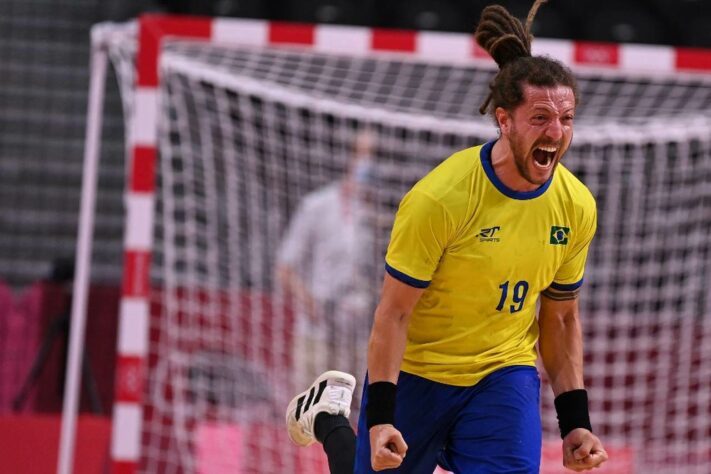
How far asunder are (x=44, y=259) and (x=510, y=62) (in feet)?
18.1

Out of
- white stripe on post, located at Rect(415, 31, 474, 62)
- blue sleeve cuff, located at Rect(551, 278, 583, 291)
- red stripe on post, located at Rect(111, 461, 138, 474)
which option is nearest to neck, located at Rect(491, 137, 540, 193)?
blue sleeve cuff, located at Rect(551, 278, 583, 291)

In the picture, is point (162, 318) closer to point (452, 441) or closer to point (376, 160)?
point (376, 160)

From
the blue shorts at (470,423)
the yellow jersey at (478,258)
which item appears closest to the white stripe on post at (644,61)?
the yellow jersey at (478,258)

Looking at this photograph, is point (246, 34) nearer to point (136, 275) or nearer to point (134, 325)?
point (136, 275)

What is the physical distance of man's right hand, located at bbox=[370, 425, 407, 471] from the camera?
A: 2.81m

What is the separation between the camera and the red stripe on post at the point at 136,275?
461 cm

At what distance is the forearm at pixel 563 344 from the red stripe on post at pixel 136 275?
1.88 m

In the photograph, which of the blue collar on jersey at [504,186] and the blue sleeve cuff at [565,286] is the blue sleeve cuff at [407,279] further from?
the blue sleeve cuff at [565,286]

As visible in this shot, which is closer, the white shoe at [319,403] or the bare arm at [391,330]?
the bare arm at [391,330]

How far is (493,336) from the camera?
3.10 meters

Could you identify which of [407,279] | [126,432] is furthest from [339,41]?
[407,279]

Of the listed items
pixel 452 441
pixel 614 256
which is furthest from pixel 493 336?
pixel 614 256

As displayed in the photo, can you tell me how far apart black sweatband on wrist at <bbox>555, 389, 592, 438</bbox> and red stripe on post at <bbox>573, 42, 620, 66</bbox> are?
6.52 ft

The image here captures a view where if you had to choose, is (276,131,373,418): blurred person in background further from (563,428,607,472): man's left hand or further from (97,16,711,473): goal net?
(563,428,607,472): man's left hand
